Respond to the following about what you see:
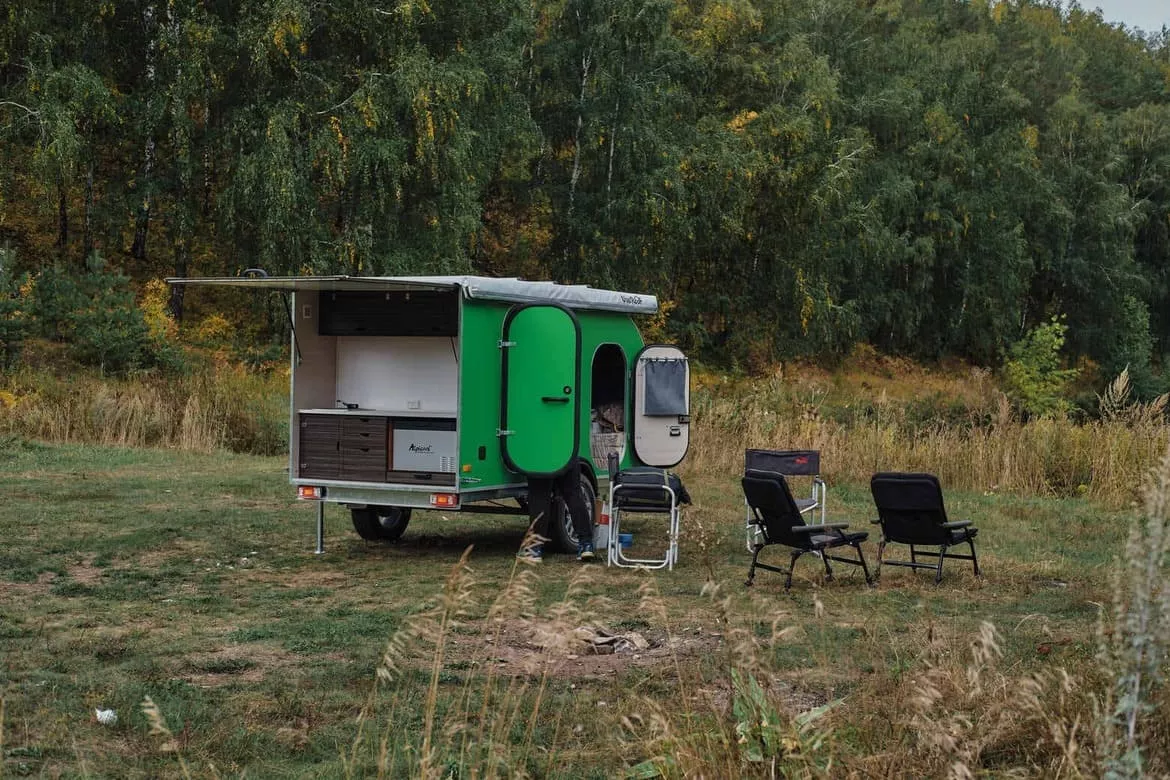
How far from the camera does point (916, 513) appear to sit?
32.4 ft

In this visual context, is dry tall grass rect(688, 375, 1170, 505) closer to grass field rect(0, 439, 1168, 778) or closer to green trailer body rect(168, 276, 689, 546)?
grass field rect(0, 439, 1168, 778)

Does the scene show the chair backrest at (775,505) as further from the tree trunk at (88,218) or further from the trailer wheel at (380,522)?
the tree trunk at (88,218)

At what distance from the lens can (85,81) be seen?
78.8 ft

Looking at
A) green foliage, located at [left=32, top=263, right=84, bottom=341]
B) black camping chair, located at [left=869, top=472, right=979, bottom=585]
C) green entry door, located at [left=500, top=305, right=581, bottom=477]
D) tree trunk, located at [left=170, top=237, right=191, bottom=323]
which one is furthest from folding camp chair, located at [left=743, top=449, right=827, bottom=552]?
tree trunk, located at [left=170, top=237, right=191, bottom=323]

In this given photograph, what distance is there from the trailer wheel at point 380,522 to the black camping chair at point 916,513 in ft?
13.9

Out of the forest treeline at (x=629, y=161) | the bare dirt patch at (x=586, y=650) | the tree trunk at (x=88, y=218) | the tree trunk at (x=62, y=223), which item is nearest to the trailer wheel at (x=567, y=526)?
the bare dirt patch at (x=586, y=650)

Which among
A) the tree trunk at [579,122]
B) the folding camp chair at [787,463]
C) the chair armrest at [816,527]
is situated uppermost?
the tree trunk at [579,122]

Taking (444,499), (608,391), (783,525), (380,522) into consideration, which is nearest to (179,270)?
(608,391)

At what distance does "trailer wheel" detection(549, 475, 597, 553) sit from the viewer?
11141 mm

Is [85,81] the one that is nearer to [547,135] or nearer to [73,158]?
[73,158]

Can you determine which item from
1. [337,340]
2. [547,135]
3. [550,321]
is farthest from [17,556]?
[547,135]

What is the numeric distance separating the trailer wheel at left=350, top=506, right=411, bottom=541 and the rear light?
1358 millimetres

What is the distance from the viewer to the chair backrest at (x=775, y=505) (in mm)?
9406

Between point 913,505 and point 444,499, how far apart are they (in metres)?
3.55
